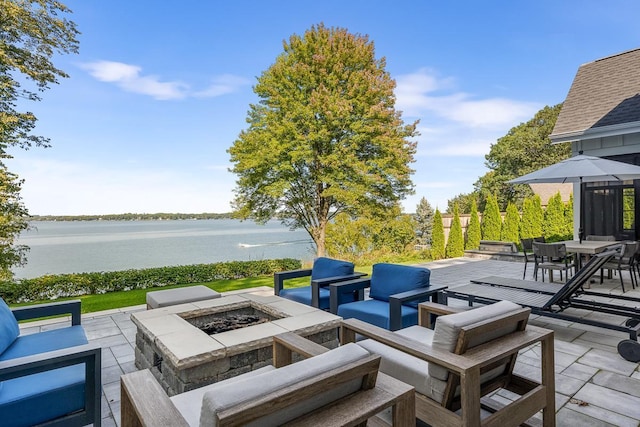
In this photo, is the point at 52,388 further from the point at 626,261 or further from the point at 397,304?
the point at 626,261

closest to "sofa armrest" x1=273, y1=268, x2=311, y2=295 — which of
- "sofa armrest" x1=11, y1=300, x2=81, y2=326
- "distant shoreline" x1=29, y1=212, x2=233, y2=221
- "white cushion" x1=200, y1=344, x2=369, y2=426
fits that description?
"sofa armrest" x1=11, y1=300, x2=81, y2=326

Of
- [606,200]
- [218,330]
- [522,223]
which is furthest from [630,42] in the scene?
[218,330]

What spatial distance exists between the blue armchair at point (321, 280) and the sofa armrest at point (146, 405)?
275 centimetres

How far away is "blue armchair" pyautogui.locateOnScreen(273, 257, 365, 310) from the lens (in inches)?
171

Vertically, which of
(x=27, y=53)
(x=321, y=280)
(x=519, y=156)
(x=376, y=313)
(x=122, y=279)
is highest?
(x=519, y=156)

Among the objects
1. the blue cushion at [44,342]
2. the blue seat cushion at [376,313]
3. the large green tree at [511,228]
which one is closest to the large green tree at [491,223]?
the large green tree at [511,228]

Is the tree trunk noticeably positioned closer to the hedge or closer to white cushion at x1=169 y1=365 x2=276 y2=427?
the hedge

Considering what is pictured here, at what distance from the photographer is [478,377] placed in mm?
1812

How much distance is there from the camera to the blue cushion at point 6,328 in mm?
2727

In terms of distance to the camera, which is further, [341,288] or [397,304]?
[341,288]

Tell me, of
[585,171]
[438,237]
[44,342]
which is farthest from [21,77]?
[438,237]

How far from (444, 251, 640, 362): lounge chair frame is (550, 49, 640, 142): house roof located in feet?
18.4

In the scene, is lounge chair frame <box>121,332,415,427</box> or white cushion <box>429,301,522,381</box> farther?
white cushion <box>429,301,522,381</box>

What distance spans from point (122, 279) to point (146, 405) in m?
7.31
